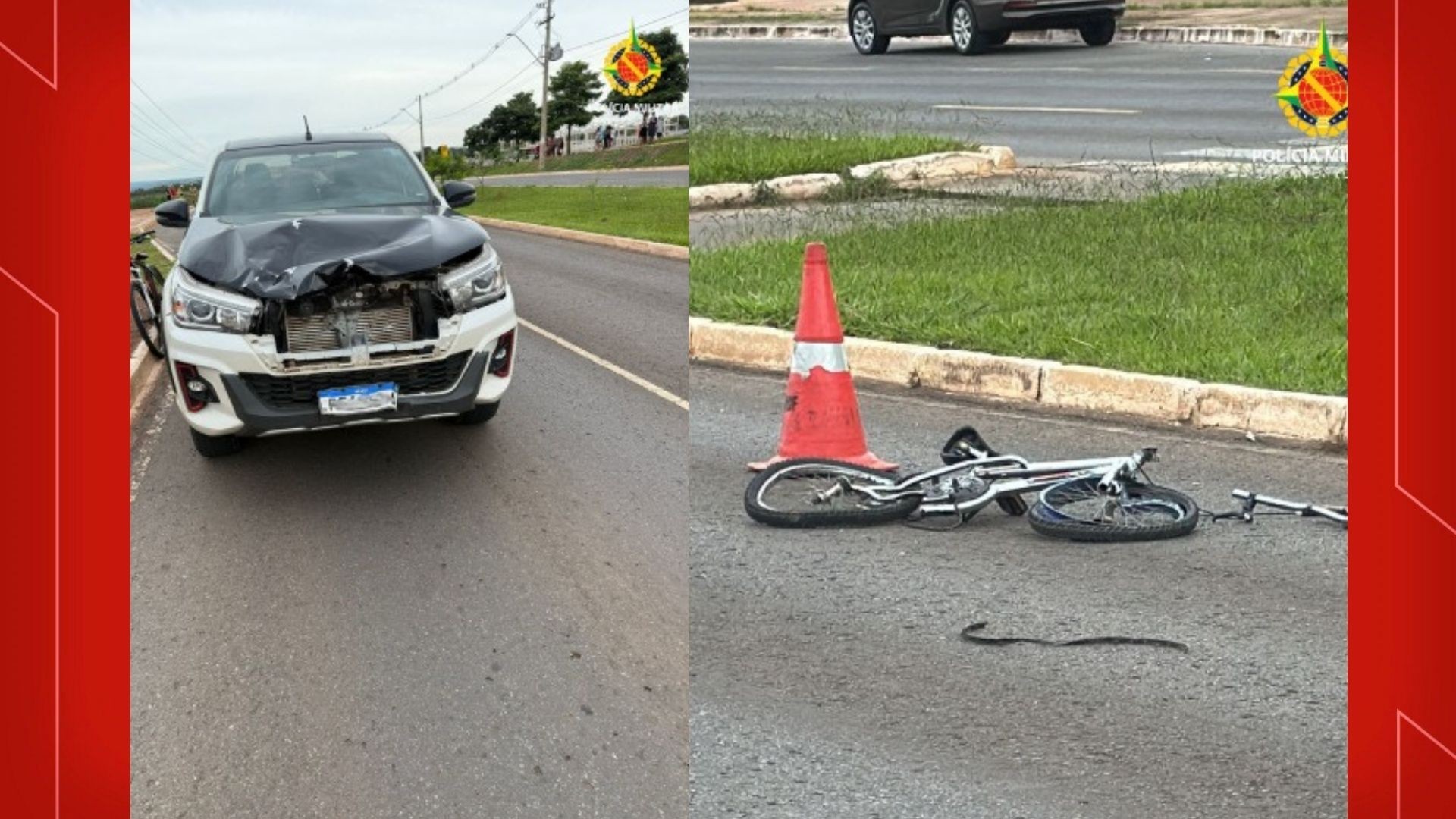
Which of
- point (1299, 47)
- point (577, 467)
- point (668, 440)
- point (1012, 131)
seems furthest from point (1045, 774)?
point (1299, 47)

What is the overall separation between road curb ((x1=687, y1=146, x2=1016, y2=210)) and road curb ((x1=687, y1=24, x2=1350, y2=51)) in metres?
7.30

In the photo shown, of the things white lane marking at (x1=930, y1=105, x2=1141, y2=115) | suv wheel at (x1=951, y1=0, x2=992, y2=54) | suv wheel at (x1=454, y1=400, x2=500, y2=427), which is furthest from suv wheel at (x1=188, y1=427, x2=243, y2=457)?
suv wheel at (x1=951, y1=0, x2=992, y2=54)

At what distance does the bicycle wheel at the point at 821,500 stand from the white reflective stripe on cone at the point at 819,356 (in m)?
0.44

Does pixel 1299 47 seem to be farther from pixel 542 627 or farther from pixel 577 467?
pixel 542 627

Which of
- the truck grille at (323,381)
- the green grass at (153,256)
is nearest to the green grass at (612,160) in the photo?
the truck grille at (323,381)

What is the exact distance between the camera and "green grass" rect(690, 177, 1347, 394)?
306 inches

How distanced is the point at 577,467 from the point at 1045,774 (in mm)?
2833

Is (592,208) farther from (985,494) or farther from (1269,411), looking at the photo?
(1269,411)

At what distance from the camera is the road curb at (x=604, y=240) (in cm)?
965

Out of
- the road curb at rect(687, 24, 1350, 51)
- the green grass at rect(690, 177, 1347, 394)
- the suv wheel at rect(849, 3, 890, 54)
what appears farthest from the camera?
the suv wheel at rect(849, 3, 890, 54)

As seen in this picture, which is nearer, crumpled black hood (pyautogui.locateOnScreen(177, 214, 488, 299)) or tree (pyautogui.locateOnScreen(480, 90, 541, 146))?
tree (pyautogui.locateOnScreen(480, 90, 541, 146))

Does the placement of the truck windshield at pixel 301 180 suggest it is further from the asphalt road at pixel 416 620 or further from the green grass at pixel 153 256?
the asphalt road at pixel 416 620

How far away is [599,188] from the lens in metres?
6.27
